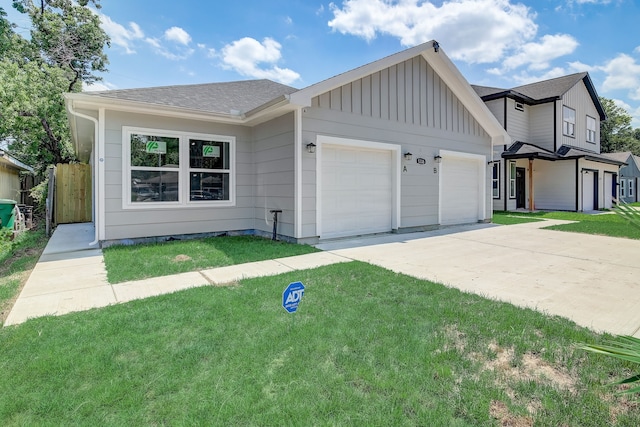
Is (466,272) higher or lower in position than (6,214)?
lower

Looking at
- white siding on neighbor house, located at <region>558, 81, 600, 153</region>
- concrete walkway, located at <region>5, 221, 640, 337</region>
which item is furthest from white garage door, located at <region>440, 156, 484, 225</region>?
white siding on neighbor house, located at <region>558, 81, 600, 153</region>

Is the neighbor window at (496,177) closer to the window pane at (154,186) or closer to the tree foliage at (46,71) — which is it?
the window pane at (154,186)

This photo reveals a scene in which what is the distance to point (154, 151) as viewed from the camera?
289 inches

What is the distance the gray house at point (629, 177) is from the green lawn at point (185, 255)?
2691 cm

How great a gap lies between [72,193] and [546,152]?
19921 mm

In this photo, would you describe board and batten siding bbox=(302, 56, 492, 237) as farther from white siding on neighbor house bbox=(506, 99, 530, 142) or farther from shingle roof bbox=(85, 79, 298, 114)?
white siding on neighbor house bbox=(506, 99, 530, 142)

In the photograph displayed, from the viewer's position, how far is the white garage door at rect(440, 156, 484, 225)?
10.3 metres

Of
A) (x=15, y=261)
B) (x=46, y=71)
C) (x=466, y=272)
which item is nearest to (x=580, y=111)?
(x=466, y=272)

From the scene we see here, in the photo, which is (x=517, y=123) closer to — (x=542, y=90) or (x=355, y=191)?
(x=542, y=90)

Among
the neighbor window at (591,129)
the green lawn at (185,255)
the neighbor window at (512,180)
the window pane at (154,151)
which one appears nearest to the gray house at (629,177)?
the neighbor window at (591,129)

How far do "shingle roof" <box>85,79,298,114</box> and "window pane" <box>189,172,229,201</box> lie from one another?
4.85 feet

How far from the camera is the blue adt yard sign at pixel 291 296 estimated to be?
3.01m

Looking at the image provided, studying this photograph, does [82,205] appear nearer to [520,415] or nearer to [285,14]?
[285,14]

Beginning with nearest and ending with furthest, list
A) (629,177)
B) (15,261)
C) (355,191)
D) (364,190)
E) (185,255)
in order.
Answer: (185,255)
(15,261)
(355,191)
(364,190)
(629,177)
